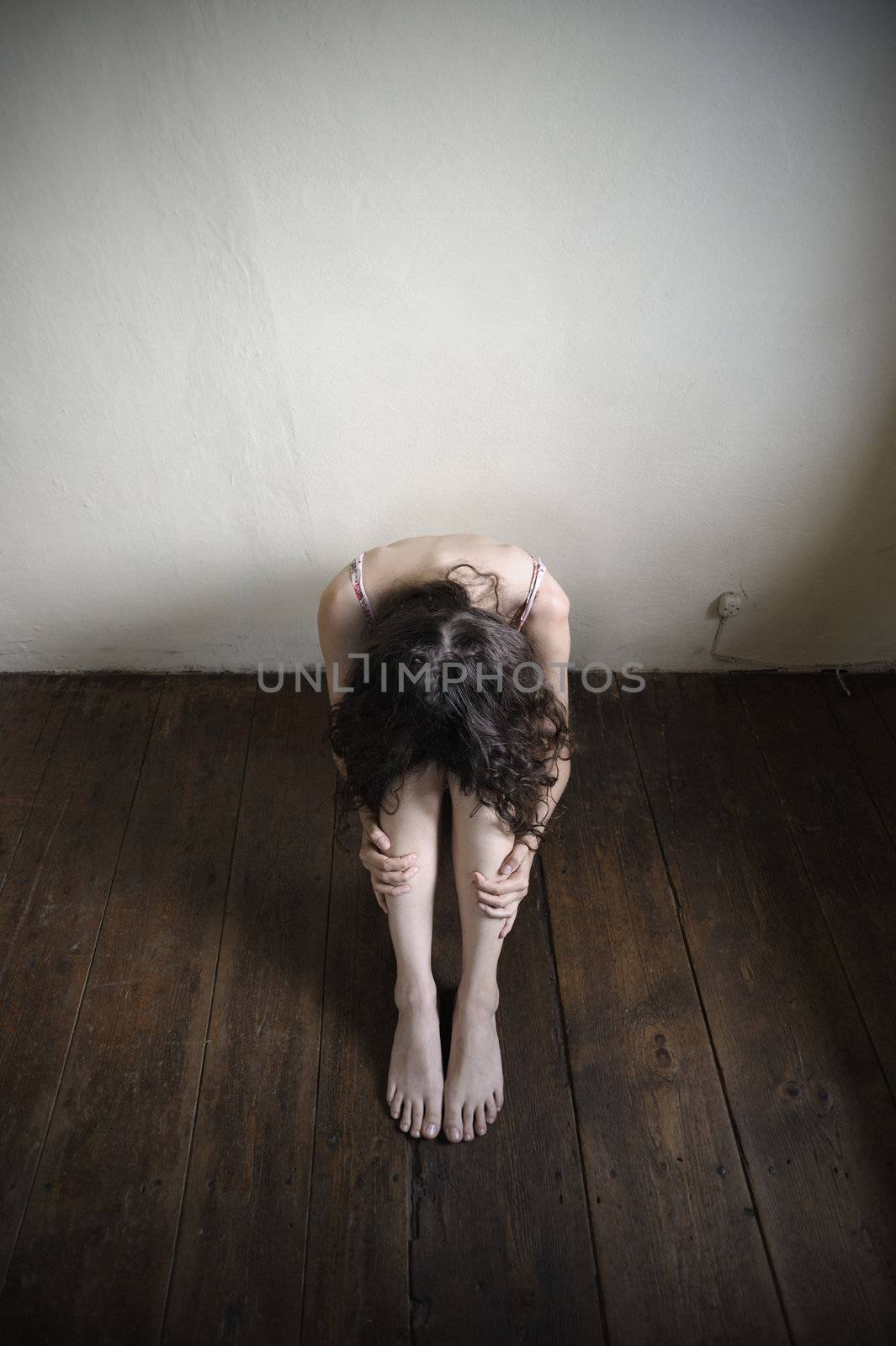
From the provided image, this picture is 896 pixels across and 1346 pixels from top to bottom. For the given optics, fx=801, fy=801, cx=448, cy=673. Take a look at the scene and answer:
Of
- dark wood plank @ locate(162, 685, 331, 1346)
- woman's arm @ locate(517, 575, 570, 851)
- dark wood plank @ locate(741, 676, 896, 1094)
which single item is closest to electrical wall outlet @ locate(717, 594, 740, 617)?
dark wood plank @ locate(741, 676, 896, 1094)

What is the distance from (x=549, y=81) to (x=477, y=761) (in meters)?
0.97

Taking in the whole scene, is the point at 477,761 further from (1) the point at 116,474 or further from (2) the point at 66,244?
(2) the point at 66,244

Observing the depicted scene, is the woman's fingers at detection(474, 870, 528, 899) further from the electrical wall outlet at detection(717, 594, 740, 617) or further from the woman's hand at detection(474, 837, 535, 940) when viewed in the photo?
the electrical wall outlet at detection(717, 594, 740, 617)

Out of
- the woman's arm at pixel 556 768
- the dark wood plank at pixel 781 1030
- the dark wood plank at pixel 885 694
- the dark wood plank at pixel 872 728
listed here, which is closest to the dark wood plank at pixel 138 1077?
the woman's arm at pixel 556 768

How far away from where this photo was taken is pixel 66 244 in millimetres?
1274

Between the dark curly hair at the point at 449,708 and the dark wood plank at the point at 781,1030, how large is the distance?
44 centimetres

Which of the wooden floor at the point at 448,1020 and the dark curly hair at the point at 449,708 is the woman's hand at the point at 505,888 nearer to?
the dark curly hair at the point at 449,708

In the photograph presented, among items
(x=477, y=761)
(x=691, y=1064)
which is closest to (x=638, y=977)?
(x=691, y=1064)

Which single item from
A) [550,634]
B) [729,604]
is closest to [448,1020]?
[550,634]

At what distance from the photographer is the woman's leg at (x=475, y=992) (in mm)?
1204

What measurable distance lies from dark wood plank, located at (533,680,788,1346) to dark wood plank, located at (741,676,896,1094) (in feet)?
0.92

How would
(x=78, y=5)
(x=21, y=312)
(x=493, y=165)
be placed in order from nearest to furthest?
(x=78, y=5), (x=493, y=165), (x=21, y=312)

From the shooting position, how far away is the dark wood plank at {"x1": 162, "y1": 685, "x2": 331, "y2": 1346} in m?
1.07

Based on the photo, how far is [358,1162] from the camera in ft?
3.86
